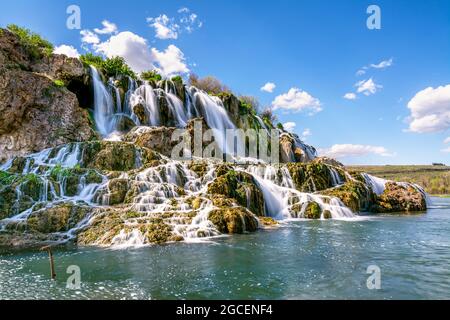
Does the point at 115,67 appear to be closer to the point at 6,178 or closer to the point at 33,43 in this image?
the point at 33,43

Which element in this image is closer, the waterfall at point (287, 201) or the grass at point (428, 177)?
the waterfall at point (287, 201)

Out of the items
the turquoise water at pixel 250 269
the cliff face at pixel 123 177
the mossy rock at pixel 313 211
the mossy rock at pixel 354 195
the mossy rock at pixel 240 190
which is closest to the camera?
the turquoise water at pixel 250 269

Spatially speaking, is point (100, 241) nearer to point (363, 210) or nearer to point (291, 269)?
point (291, 269)

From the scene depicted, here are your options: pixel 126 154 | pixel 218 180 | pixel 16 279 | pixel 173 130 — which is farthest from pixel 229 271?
pixel 173 130

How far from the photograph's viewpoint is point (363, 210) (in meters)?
27.3

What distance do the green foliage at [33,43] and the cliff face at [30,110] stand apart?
3.07 ft

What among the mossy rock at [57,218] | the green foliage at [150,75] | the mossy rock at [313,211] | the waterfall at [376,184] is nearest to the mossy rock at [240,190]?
the mossy rock at [313,211]

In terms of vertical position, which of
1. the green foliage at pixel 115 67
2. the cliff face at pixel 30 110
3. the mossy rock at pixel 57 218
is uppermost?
the green foliage at pixel 115 67

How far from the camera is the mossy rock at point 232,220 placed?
16.3 m

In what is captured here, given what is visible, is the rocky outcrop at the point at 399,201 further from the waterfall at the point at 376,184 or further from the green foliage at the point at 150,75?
the green foliage at the point at 150,75

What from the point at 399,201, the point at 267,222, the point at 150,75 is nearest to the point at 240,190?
the point at 267,222

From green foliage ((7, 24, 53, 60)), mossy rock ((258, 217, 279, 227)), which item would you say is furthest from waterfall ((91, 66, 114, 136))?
mossy rock ((258, 217, 279, 227))

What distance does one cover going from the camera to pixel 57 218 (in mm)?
15562

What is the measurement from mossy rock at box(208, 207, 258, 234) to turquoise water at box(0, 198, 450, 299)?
3.59 ft
